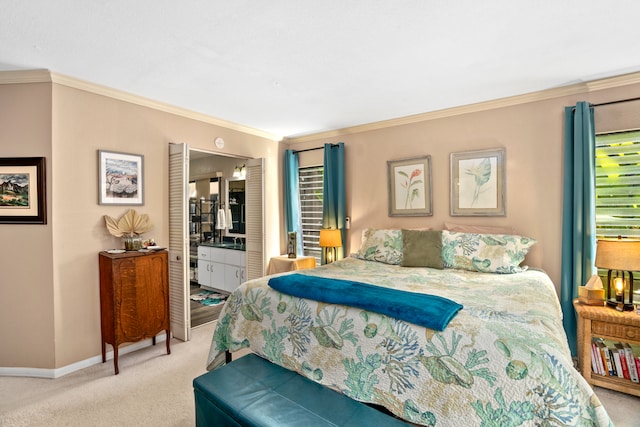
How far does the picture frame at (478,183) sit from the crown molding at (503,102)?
0.48 m

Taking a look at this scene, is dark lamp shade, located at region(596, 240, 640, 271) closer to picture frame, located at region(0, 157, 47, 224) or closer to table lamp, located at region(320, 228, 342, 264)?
table lamp, located at region(320, 228, 342, 264)

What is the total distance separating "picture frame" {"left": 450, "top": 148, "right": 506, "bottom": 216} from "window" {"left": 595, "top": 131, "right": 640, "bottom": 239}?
77cm

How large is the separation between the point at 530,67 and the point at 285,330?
2.83 meters

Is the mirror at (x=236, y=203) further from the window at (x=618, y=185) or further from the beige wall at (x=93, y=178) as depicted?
the window at (x=618, y=185)

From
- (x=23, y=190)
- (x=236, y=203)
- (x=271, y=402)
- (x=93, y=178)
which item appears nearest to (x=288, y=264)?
(x=236, y=203)

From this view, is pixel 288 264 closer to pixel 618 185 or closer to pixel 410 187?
pixel 410 187

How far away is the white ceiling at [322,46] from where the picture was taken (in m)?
1.79

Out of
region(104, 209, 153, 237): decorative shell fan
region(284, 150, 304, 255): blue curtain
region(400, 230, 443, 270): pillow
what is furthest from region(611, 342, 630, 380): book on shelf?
region(104, 209, 153, 237): decorative shell fan

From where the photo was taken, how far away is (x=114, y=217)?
3021 millimetres

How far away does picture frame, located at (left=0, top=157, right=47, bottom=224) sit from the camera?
8.59 ft

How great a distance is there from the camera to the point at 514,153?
126 inches

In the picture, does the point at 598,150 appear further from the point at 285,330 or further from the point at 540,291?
the point at 285,330

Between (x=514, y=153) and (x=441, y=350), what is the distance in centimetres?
257

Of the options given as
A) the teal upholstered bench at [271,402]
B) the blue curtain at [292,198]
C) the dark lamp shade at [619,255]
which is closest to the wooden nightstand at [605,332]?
the dark lamp shade at [619,255]
